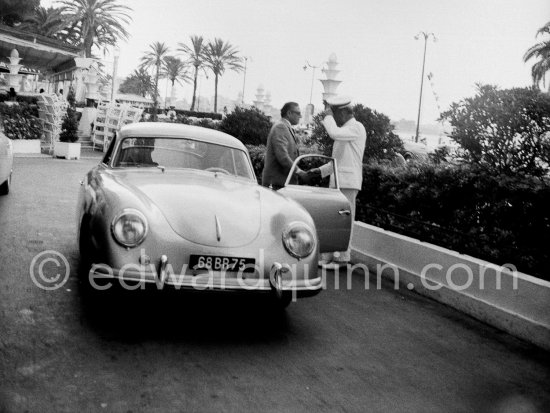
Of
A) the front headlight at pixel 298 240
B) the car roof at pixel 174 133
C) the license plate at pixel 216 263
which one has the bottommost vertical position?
the license plate at pixel 216 263

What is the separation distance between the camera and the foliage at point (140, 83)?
109125mm

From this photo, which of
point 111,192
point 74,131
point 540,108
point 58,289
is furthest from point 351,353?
point 74,131

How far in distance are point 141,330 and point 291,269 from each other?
3.75 feet

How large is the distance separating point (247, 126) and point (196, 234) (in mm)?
11919

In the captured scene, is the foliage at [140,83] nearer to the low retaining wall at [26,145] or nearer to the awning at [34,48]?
the awning at [34,48]

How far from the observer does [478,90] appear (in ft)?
26.3

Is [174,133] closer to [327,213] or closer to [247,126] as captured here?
[327,213]

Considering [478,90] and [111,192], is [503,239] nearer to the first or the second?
[478,90]

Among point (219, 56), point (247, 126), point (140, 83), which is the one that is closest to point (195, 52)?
point (219, 56)

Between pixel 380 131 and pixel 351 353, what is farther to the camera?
pixel 380 131

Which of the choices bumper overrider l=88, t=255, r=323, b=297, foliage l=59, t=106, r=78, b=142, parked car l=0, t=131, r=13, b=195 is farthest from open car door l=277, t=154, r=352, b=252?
foliage l=59, t=106, r=78, b=142

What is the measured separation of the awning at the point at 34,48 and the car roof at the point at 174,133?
22.1 meters

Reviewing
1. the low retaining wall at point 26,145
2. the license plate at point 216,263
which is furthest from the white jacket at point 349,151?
the low retaining wall at point 26,145

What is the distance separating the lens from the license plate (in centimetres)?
432
